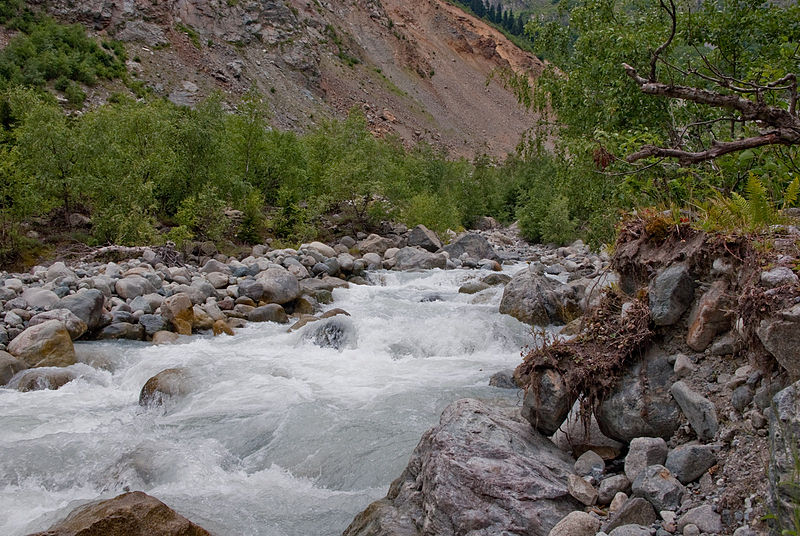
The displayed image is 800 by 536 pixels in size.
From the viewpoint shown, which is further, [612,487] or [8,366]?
[8,366]

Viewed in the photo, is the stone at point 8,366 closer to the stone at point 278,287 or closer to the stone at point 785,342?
the stone at point 278,287

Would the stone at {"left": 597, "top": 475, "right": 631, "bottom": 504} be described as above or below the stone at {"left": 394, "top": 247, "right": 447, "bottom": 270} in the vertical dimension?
above

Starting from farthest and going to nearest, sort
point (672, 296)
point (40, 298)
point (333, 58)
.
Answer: point (333, 58)
point (40, 298)
point (672, 296)

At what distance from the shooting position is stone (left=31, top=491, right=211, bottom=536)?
13.3ft

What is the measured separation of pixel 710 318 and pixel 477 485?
1898 mm

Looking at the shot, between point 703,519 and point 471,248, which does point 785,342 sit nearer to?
point 703,519

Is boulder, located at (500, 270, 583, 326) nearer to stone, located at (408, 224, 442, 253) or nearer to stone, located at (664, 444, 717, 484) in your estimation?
stone, located at (664, 444, 717, 484)

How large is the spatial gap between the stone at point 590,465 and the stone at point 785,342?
1.43m

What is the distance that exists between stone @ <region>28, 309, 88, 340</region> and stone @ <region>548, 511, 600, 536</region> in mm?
9361

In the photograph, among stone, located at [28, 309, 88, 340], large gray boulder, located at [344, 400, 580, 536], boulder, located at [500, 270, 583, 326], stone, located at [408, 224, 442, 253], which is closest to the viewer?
large gray boulder, located at [344, 400, 580, 536]

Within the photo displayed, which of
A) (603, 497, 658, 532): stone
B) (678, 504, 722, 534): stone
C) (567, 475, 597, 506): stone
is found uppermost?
(678, 504, 722, 534): stone

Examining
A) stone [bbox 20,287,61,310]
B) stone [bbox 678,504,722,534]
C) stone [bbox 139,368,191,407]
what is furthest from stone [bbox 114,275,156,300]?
stone [bbox 678,504,722,534]

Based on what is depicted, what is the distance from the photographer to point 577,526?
317 cm

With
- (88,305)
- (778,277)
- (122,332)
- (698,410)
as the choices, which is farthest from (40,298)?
(778,277)
